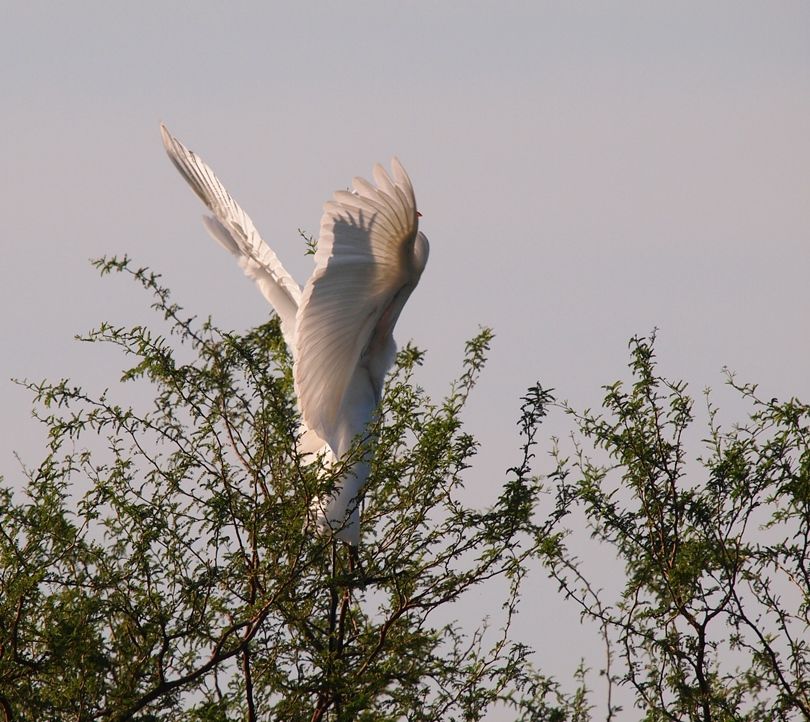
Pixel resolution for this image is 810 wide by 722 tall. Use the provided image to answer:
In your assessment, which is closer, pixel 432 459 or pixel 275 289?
pixel 432 459

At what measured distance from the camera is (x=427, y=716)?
9.41 meters

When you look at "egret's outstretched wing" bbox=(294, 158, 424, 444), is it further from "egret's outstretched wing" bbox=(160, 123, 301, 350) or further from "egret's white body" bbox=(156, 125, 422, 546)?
"egret's outstretched wing" bbox=(160, 123, 301, 350)

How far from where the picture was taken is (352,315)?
33.9 feet

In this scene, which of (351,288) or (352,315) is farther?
(352,315)

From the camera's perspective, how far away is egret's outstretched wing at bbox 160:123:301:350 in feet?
37.7

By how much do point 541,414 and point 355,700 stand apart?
1.81m

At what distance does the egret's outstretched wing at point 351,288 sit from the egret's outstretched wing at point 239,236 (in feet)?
2.67

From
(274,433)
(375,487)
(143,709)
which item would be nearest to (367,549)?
(375,487)

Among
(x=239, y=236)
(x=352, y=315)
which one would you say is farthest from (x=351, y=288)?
(x=239, y=236)

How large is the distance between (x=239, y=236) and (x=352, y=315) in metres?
2.08

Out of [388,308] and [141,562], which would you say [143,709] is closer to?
[141,562]

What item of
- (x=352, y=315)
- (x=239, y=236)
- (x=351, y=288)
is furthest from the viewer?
(x=239, y=236)

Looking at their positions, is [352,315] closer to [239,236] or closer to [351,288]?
[351,288]

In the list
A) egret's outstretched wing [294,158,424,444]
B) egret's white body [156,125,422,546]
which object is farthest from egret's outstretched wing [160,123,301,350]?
egret's outstretched wing [294,158,424,444]
